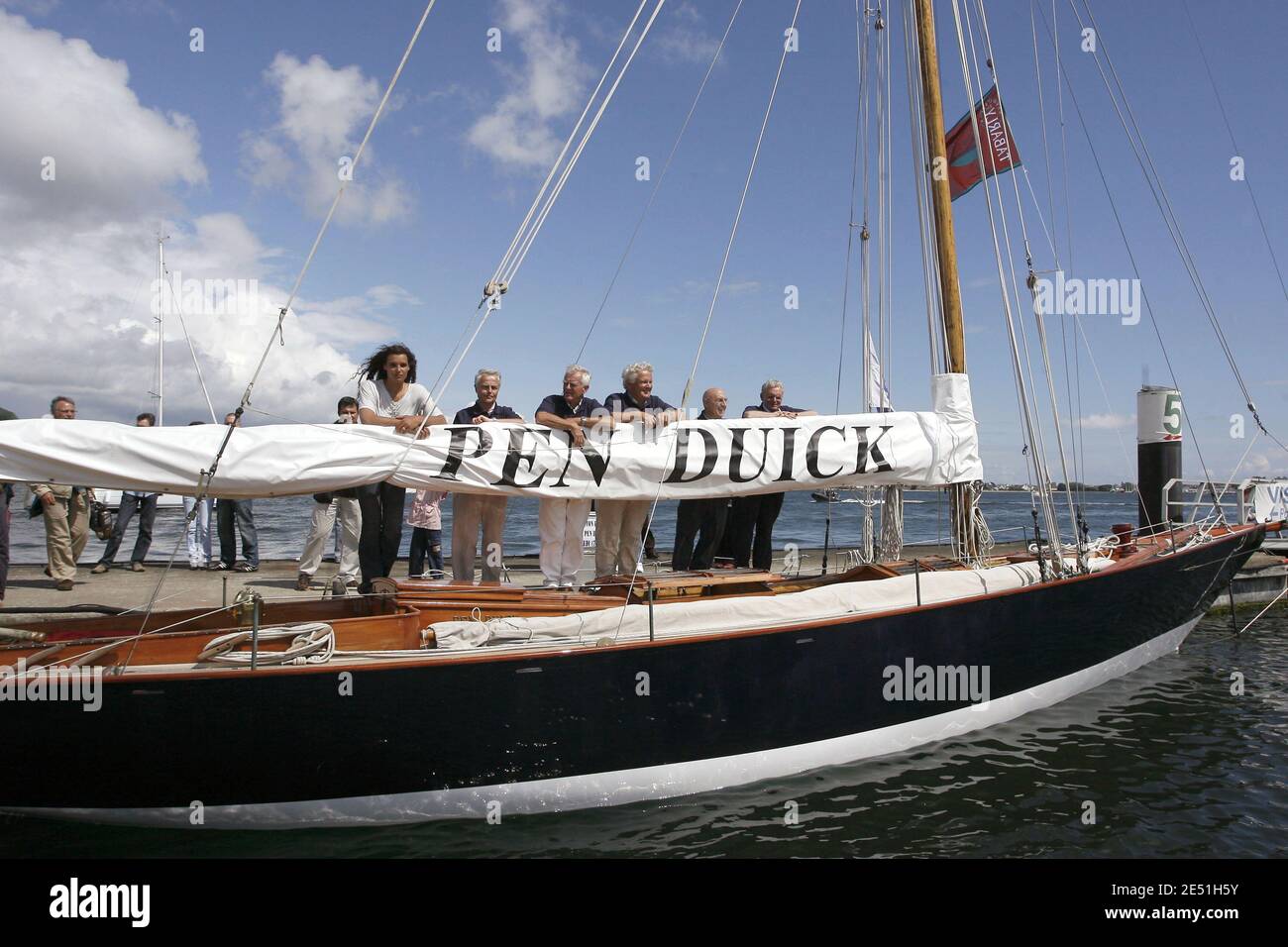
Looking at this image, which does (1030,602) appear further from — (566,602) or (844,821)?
(566,602)

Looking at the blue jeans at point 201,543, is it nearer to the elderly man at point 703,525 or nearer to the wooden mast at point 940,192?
the elderly man at point 703,525

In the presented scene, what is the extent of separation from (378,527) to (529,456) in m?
1.55

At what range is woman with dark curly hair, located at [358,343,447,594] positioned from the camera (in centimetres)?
607

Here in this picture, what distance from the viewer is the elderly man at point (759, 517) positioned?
24.0 feet

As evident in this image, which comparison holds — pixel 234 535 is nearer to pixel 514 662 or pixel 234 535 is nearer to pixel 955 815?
pixel 514 662

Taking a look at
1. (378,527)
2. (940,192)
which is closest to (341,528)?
(378,527)

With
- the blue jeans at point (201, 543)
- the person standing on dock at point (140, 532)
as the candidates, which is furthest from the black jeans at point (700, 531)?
the person standing on dock at point (140, 532)

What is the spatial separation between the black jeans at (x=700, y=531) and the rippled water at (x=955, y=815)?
2365mm

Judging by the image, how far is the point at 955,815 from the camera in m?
5.12

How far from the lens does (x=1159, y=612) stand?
803 cm
